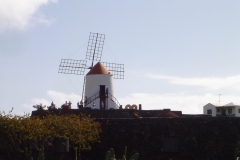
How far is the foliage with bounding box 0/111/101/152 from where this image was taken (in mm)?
10828

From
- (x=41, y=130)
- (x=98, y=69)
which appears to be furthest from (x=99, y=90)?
(x=41, y=130)

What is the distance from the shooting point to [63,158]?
1252cm

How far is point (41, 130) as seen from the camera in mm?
11289

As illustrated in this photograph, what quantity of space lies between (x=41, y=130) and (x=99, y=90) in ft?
65.9

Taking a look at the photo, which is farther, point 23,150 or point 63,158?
point 63,158

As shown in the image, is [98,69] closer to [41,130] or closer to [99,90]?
[99,90]

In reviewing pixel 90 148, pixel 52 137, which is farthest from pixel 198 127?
pixel 52 137

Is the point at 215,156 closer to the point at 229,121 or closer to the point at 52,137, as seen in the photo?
the point at 229,121

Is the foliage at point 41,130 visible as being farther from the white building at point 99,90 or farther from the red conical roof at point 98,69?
the red conical roof at point 98,69

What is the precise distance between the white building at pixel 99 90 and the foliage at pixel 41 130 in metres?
18.0

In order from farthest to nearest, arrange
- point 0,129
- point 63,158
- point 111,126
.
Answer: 1. point 111,126
2. point 63,158
3. point 0,129

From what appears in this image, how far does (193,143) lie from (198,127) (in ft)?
1.53

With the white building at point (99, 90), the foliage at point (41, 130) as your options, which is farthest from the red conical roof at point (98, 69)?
the foliage at point (41, 130)

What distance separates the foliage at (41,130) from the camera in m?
10.8
